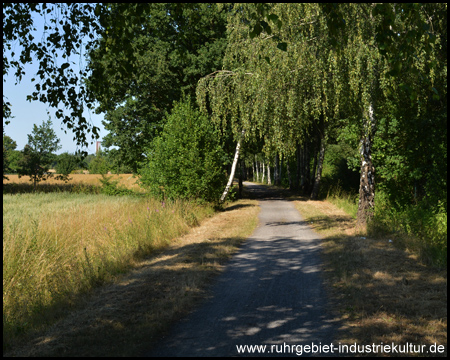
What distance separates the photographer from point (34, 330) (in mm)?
4973

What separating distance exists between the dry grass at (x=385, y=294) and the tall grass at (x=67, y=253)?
4163 mm

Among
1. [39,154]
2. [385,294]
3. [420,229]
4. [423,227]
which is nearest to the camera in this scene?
[385,294]

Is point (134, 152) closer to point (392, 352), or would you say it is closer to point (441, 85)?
point (441, 85)

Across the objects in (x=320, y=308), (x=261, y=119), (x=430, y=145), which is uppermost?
(x=261, y=119)

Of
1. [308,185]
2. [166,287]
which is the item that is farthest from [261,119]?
[308,185]

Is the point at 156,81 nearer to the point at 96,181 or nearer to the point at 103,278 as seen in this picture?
the point at 96,181

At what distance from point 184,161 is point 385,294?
460 inches

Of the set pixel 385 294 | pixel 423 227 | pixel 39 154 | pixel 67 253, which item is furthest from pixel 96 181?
pixel 385 294

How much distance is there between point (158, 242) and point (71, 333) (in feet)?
18.7

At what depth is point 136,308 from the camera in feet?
18.3

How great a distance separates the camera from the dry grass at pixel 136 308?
4.36 m

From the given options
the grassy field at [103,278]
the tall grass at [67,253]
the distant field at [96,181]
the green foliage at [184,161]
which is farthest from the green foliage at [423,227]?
the distant field at [96,181]

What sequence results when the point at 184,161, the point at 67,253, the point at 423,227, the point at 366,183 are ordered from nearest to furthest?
the point at 67,253 < the point at 423,227 < the point at 366,183 < the point at 184,161

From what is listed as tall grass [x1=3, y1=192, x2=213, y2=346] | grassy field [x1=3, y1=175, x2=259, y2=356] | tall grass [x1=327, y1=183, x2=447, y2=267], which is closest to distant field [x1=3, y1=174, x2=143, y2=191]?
tall grass [x1=3, y1=192, x2=213, y2=346]
